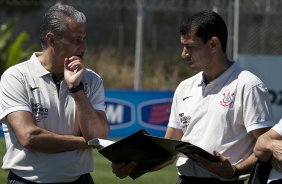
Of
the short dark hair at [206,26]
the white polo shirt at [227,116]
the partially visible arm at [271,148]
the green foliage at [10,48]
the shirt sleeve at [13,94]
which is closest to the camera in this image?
the partially visible arm at [271,148]

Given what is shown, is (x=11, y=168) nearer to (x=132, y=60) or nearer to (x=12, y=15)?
(x=132, y=60)

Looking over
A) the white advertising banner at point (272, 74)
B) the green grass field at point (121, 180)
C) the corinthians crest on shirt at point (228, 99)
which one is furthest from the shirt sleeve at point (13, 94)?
the white advertising banner at point (272, 74)

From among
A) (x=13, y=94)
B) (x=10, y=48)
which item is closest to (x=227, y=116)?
(x=13, y=94)

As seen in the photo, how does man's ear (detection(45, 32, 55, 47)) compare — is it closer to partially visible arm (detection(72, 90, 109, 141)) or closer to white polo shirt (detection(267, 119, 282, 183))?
partially visible arm (detection(72, 90, 109, 141))

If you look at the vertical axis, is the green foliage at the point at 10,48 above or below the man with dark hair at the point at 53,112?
below

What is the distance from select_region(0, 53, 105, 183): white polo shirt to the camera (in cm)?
563

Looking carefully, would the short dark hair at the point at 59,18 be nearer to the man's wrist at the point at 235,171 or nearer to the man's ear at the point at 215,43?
the man's ear at the point at 215,43

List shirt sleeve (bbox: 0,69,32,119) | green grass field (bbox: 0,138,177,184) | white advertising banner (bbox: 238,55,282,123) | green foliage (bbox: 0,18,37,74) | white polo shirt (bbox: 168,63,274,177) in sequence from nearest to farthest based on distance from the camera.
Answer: shirt sleeve (bbox: 0,69,32,119)
white polo shirt (bbox: 168,63,274,177)
green grass field (bbox: 0,138,177,184)
white advertising banner (bbox: 238,55,282,123)
green foliage (bbox: 0,18,37,74)

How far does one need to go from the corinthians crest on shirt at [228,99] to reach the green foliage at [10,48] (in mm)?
14582

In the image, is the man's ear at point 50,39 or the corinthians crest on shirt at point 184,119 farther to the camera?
the corinthians crest on shirt at point 184,119

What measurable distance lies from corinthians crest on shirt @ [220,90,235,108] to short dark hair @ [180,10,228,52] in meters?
0.36

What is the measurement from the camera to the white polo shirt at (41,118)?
18.5ft

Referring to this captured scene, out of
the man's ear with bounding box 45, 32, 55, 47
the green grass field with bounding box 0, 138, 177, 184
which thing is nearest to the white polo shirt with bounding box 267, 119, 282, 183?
the man's ear with bounding box 45, 32, 55, 47

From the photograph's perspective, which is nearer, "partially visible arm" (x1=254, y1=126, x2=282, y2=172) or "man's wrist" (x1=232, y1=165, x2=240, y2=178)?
"partially visible arm" (x1=254, y1=126, x2=282, y2=172)
